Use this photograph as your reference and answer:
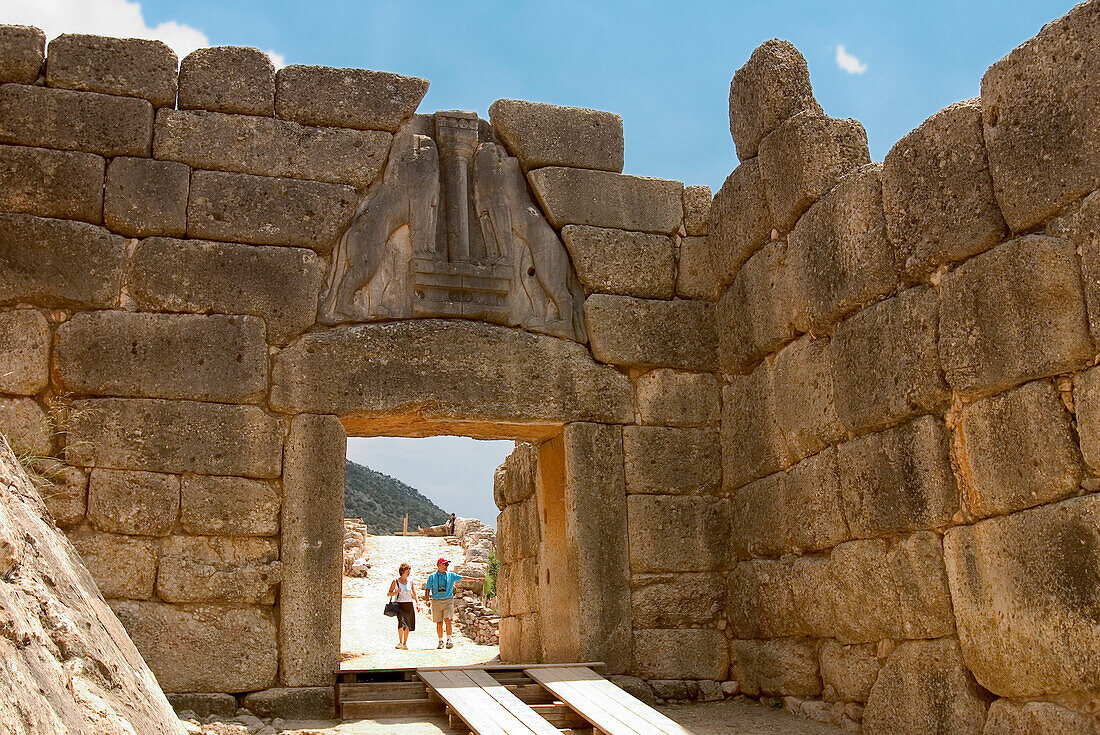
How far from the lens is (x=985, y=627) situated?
14.0ft

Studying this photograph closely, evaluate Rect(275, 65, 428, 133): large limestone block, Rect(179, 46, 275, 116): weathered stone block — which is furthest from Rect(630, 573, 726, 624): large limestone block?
Rect(179, 46, 275, 116): weathered stone block

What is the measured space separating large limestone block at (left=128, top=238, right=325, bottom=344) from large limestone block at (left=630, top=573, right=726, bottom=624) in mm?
2575

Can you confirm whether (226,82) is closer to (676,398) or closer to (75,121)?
(75,121)

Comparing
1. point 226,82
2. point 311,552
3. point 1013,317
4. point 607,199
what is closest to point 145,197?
point 226,82

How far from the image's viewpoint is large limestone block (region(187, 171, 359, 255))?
243 inches

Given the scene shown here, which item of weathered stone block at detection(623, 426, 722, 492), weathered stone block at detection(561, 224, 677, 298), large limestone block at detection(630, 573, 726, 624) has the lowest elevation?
large limestone block at detection(630, 573, 726, 624)

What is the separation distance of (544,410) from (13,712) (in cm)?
481

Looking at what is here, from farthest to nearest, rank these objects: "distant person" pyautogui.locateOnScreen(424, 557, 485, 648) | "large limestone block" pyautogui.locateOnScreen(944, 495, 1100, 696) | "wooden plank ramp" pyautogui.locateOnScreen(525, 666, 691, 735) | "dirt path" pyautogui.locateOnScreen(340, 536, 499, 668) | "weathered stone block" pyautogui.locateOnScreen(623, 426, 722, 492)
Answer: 1. "distant person" pyautogui.locateOnScreen(424, 557, 485, 648)
2. "dirt path" pyautogui.locateOnScreen(340, 536, 499, 668)
3. "weathered stone block" pyautogui.locateOnScreen(623, 426, 722, 492)
4. "wooden plank ramp" pyautogui.locateOnScreen(525, 666, 691, 735)
5. "large limestone block" pyautogui.locateOnScreen(944, 495, 1100, 696)

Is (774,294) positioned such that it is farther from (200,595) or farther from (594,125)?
(200,595)

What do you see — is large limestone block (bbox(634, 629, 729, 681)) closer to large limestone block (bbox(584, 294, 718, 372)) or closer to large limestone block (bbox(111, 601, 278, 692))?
large limestone block (bbox(584, 294, 718, 372))

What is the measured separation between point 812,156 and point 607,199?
164 centimetres

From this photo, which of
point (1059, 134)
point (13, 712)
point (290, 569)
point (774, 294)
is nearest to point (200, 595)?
point (290, 569)

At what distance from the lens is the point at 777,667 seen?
234 inches

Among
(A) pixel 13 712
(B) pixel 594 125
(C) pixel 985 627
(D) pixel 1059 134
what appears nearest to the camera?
(A) pixel 13 712
